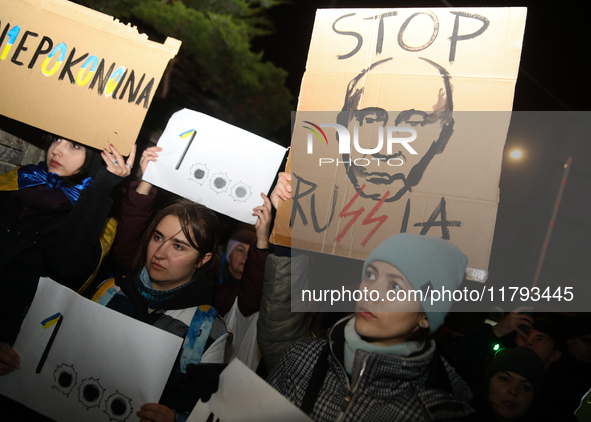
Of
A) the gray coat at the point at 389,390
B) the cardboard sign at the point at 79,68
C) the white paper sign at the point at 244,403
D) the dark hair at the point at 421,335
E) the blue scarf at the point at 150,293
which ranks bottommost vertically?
the white paper sign at the point at 244,403

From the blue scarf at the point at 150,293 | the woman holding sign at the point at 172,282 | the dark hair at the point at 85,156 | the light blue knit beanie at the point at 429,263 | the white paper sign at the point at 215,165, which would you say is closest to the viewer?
the light blue knit beanie at the point at 429,263

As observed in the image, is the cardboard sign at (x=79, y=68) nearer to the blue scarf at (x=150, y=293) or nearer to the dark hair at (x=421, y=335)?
the blue scarf at (x=150, y=293)

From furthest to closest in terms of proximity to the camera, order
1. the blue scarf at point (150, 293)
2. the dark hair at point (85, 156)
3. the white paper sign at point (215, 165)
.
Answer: the dark hair at point (85, 156) → the white paper sign at point (215, 165) → the blue scarf at point (150, 293)

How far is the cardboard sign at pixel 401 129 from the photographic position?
1.21 metres

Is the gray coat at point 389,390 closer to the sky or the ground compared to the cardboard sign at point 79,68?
closer to the ground

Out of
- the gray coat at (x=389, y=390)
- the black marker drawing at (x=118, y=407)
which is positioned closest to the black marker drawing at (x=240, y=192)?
the gray coat at (x=389, y=390)

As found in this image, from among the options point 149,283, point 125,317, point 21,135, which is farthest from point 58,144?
point 125,317

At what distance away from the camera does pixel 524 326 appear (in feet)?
5.21

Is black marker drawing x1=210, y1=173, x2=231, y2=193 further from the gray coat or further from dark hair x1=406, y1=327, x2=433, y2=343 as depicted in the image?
dark hair x1=406, y1=327, x2=433, y2=343

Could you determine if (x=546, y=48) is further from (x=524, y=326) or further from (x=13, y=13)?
(x=13, y=13)

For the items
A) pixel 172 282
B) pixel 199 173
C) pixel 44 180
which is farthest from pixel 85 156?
pixel 172 282

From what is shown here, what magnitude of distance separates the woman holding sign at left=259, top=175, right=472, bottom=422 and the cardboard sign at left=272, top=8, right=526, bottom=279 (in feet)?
0.58

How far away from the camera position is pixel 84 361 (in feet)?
3.93

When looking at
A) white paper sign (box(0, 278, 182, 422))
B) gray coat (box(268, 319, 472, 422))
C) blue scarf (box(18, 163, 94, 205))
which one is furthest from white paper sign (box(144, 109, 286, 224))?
gray coat (box(268, 319, 472, 422))
